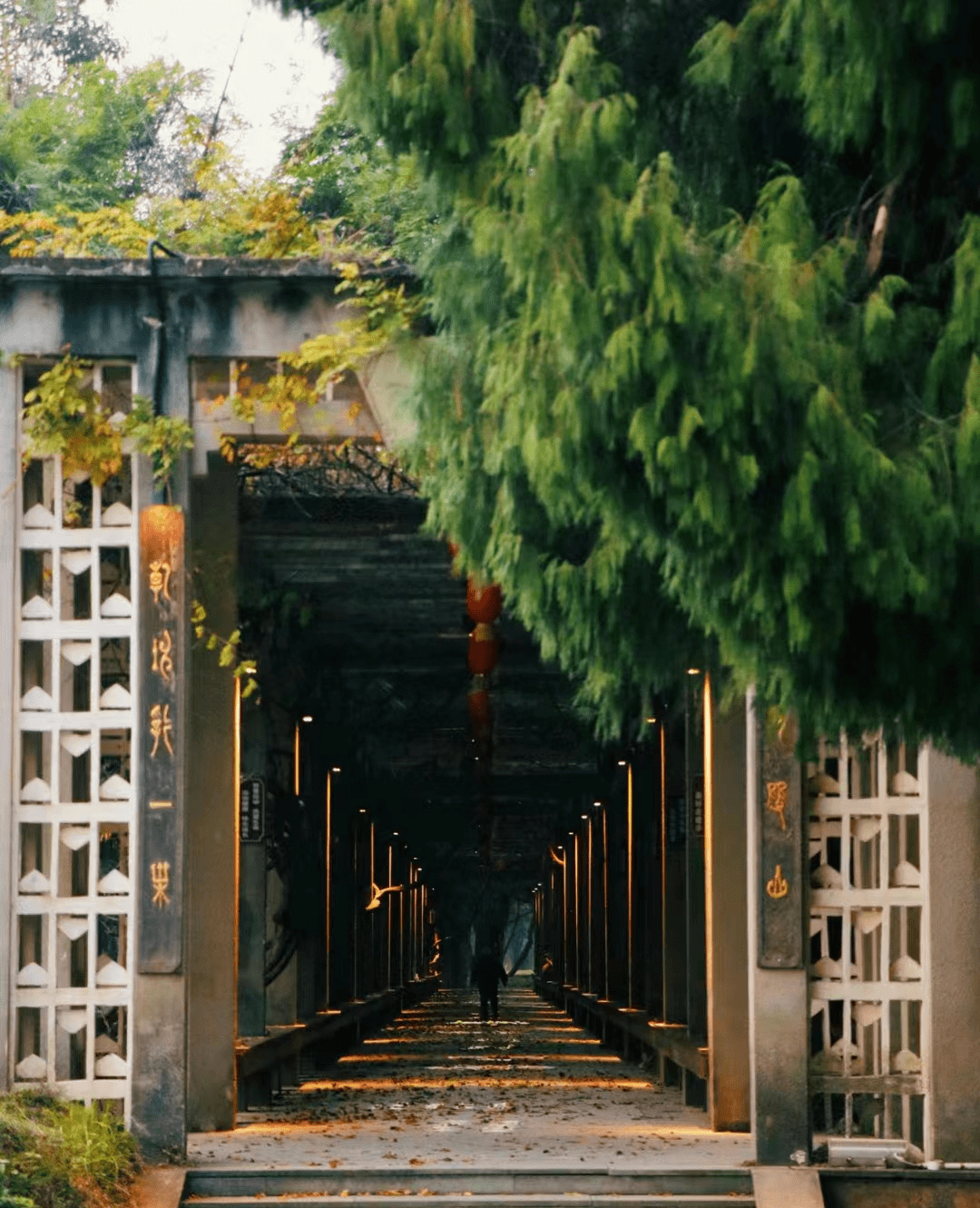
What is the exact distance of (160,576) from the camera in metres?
12.8

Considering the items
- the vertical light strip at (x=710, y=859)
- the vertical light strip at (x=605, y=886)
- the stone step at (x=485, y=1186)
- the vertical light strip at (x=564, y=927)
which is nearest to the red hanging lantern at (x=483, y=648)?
the vertical light strip at (x=710, y=859)

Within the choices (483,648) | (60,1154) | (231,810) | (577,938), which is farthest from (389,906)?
(60,1154)

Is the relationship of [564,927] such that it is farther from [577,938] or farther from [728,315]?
[728,315]

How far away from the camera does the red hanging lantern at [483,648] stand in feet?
64.3

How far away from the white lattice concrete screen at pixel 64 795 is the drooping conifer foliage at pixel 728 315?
15.9 ft

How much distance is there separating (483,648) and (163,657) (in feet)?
25.9

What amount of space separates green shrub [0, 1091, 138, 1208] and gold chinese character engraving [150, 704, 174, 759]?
2037 millimetres

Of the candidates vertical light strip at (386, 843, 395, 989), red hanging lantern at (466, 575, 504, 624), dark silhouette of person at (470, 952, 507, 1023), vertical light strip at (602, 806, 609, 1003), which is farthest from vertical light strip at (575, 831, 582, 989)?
red hanging lantern at (466, 575, 504, 624)

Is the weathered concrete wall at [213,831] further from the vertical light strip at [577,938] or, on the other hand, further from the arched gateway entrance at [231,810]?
the vertical light strip at [577,938]

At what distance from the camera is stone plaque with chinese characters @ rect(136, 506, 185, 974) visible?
493 inches

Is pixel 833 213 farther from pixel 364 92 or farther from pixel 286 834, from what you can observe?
pixel 286 834

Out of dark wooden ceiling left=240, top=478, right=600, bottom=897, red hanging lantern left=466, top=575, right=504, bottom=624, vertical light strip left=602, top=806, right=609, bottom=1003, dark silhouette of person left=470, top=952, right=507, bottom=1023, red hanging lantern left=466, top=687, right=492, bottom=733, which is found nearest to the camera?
red hanging lantern left=466, top=575, right=504, bottom=624

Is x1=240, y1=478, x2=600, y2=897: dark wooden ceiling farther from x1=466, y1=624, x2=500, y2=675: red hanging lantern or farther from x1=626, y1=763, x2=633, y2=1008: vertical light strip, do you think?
x1=626, y1=763, x2=633, y2=1008: vertical light strip

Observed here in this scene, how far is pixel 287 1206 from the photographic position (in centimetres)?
1169
